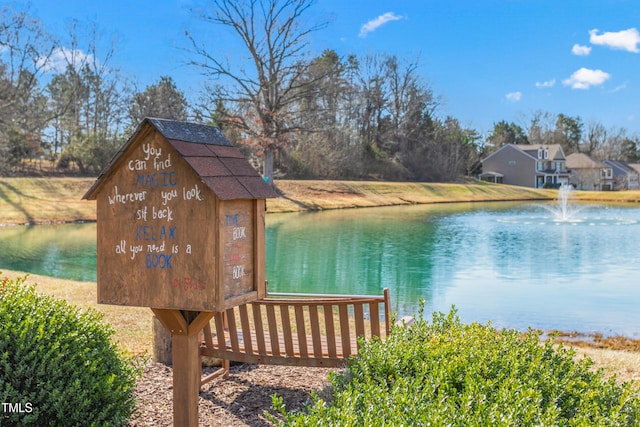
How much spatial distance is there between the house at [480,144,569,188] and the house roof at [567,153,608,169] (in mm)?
1894

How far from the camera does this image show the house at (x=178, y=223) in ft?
12.6

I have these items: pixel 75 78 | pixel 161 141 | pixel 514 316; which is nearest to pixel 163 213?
pixel 161 141

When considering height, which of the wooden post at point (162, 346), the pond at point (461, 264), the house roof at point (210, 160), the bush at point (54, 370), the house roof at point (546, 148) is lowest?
the pond at point (461, 264)

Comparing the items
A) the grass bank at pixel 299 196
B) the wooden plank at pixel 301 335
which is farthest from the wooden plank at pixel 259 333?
the grass bank at pixel 299 196

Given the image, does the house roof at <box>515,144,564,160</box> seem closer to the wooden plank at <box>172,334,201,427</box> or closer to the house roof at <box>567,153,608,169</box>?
the house roof at <box>567,153,608,169</box>

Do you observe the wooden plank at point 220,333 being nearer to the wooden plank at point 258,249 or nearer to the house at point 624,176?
the wooden plank at point 258,249

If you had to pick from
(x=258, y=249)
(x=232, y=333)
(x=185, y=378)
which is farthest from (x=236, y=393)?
(x=258, y=249)

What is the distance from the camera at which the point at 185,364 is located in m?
4.20

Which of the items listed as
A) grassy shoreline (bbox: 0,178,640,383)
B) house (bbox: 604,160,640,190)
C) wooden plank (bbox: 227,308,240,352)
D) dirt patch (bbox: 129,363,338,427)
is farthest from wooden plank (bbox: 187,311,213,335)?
house (bbox: 604,160,640,190)

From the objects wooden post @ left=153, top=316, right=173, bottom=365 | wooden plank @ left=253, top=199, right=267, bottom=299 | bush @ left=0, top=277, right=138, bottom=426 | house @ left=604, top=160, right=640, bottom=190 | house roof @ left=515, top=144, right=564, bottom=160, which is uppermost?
house roof @ left=515, top=144, right=564, bottom=160

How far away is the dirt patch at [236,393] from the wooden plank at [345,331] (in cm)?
36

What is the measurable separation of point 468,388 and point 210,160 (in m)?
2.20

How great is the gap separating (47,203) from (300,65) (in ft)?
58.3

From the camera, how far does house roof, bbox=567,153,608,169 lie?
255ft
